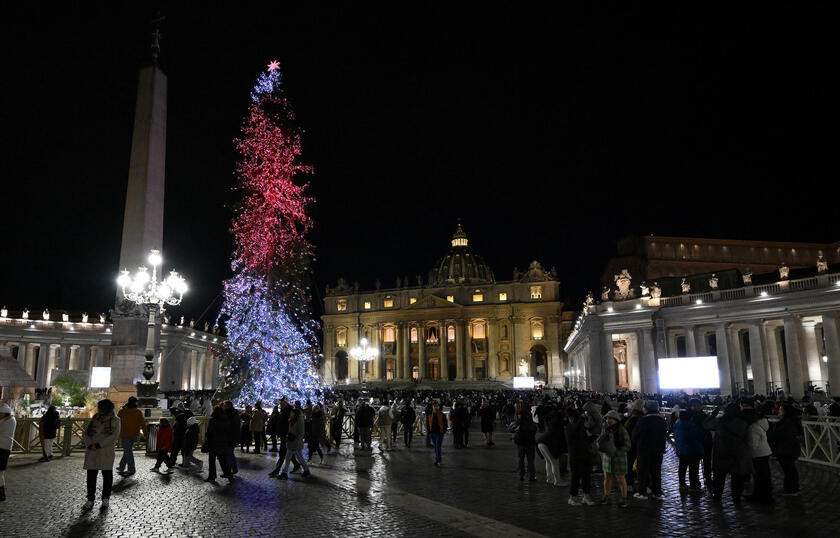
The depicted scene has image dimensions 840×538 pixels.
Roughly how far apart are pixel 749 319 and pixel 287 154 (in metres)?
29.6

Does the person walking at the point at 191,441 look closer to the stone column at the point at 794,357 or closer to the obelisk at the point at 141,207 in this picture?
the obelisk at the point at 141,207

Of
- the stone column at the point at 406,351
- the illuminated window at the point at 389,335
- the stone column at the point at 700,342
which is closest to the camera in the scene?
the stone column at the point at 700,342

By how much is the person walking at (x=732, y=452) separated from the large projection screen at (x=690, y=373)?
39.7ft

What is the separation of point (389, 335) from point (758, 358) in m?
69.2

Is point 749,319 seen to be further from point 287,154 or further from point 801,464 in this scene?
point 287,154

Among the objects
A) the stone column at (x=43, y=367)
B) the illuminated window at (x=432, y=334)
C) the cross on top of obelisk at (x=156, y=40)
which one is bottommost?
the stone column at (x=43, y=367)

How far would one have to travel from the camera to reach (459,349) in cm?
9419

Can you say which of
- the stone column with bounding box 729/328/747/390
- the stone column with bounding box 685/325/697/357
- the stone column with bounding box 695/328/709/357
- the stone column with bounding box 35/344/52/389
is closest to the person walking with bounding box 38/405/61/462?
the stone column with bounding box 685/325/697/357

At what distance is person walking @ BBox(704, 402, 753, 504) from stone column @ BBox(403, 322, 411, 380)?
8689 centimetres

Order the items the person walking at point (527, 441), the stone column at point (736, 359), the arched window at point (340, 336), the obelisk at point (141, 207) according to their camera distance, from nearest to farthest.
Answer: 1. the person walking at point (527, 441)
2. the obelisk at point (141, 207)
3. the stone column at point (736, 359)
4. the arched window at point (340, 336)

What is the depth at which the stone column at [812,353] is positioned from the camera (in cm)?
3790

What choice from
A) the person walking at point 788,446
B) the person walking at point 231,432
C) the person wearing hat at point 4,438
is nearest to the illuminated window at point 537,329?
the person walking at point 788,446

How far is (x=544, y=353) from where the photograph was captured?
94188 mm

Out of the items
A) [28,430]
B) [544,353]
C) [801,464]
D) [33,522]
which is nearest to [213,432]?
[33,522]
